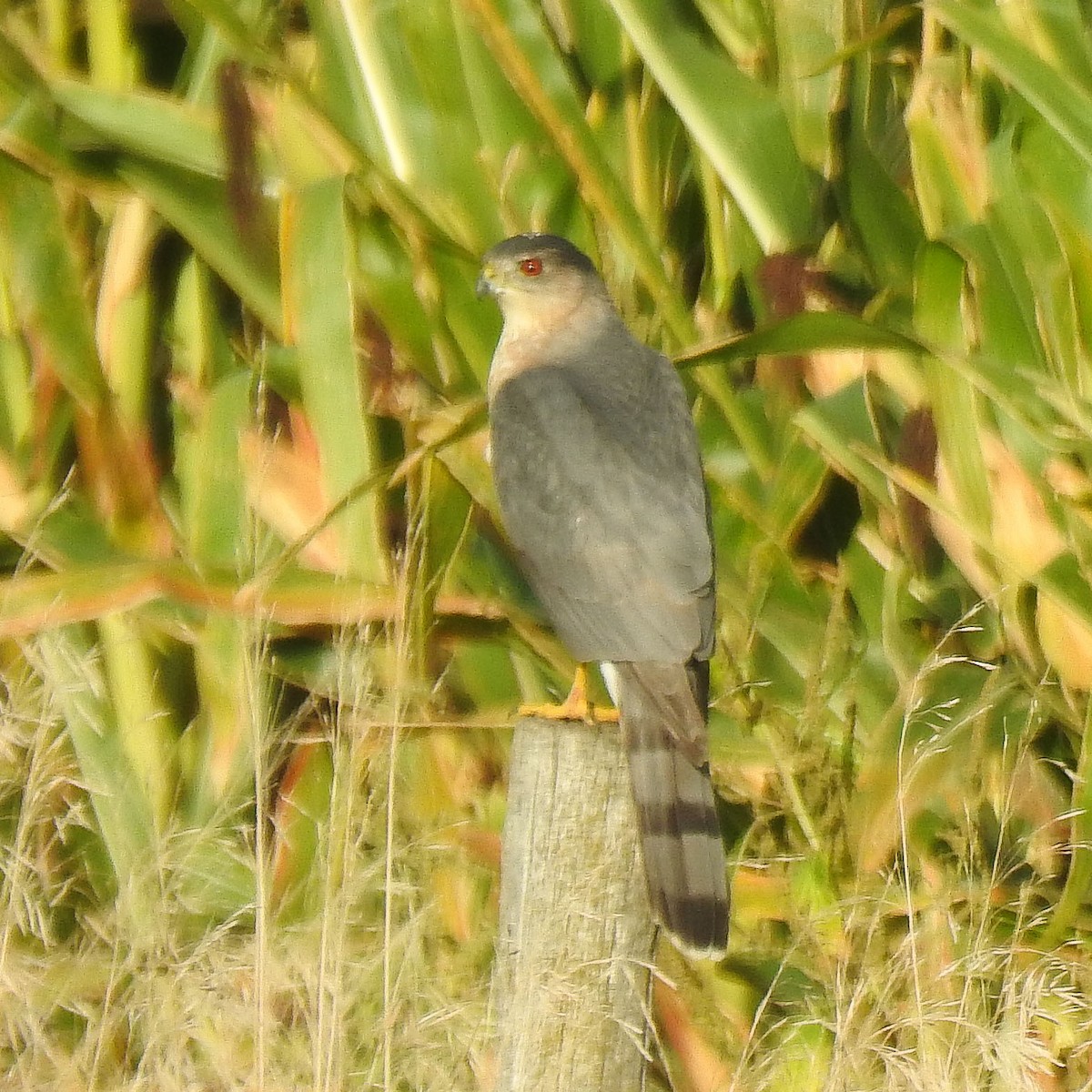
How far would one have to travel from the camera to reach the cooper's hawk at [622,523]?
240 centimetres

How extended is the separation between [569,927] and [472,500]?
1165 mm

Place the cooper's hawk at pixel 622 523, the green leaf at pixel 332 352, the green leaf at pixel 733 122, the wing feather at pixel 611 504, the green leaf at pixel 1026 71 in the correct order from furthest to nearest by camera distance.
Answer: the green leaf at pixel 733 122
the green leaf at pixel 332 352
the green leaf at pixel 1026 71
the wing feather at pixel 611 504
the cooper's hawk at pixel 622 523

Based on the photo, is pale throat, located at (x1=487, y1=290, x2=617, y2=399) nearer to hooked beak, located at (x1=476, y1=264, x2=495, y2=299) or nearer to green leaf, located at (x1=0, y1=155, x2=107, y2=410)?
hooked beak, located at (x1=476, y1=264, x2=495, y2=299)

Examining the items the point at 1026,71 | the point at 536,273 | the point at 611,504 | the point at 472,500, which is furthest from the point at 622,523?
the point at 1026,71

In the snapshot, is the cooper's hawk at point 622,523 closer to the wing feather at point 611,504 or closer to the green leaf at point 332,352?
the wing feather at point 611,504

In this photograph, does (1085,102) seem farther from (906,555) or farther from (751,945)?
(751,945)

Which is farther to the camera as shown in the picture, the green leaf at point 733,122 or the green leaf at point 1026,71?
the green leaf at point 733,122

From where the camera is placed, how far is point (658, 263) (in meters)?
3.15

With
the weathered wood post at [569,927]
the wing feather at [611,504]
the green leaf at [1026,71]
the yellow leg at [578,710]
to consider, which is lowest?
the weathered wood post at [569,927]

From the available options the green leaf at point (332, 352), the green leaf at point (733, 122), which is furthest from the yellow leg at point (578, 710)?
the green leaf at point (733, 122)

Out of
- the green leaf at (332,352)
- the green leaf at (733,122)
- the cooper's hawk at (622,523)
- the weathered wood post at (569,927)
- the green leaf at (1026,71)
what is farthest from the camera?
the green leaf at (733,122)

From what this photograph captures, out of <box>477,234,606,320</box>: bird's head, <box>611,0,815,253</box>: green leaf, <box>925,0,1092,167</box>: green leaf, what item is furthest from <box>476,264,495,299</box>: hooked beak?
<box>925,0,1092,167</box>: green leaf

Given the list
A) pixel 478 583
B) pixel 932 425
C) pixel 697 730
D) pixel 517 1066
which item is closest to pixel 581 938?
pixel 517 1066

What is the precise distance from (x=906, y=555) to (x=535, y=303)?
866 mm
